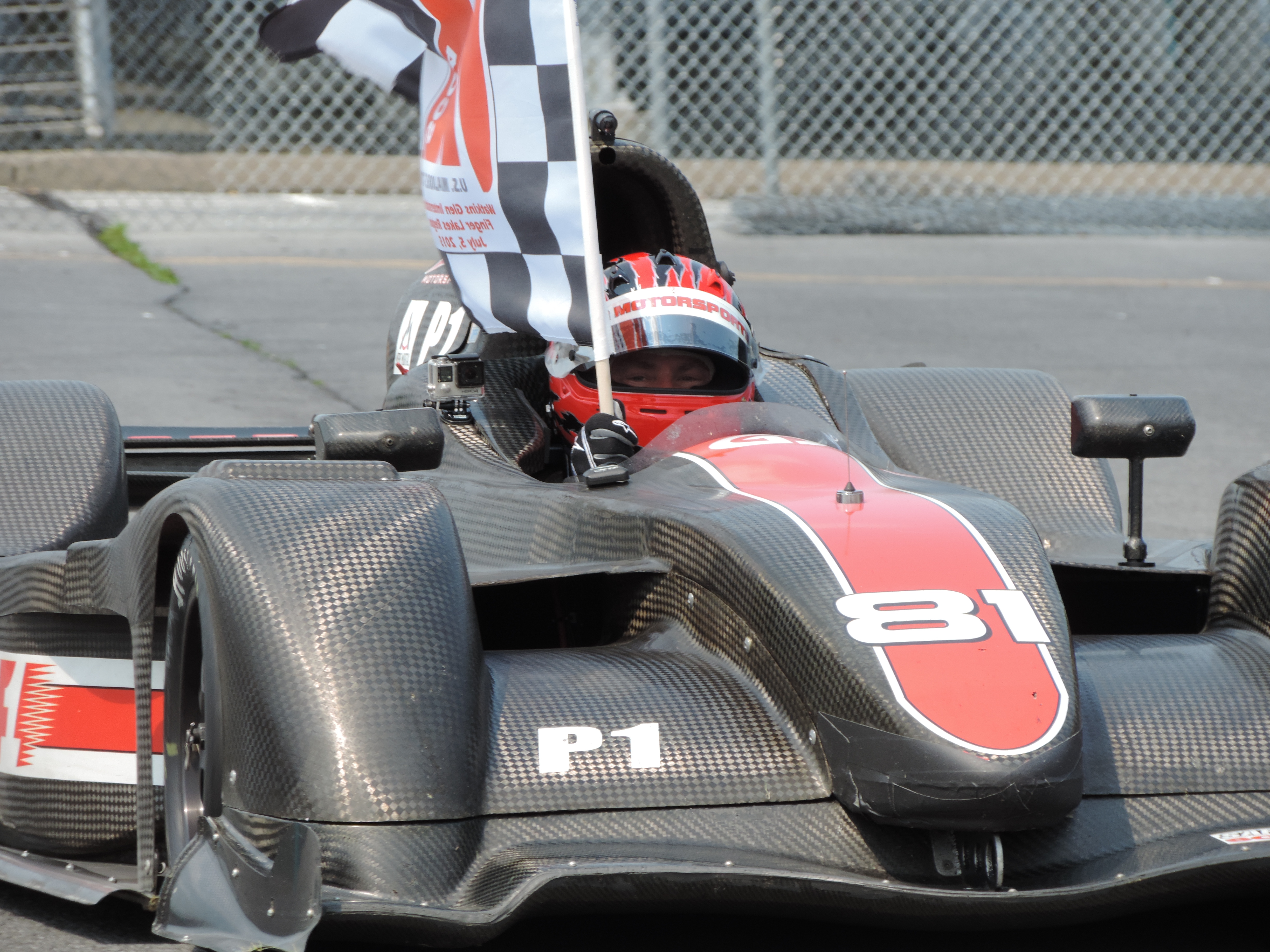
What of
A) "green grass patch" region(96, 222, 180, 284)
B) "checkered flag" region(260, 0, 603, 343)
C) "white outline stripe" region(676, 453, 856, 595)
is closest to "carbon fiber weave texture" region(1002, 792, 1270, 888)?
"white outline stripe" region(676, 453, 856, 595)

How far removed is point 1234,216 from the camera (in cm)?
1326

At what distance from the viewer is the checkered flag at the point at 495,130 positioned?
439 cm

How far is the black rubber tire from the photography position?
302 centimetres

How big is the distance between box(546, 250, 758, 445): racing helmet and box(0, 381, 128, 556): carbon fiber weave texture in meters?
1.24

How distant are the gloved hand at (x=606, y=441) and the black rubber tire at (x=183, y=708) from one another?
3.30 feet

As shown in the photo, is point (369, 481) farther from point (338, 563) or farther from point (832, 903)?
point (832, 903)

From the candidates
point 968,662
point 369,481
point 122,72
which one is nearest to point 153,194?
point 122,72

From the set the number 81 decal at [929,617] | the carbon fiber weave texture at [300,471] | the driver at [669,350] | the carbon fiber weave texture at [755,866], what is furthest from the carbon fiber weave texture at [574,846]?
the driver at [669,350]

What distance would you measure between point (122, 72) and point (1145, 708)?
33.3 ft

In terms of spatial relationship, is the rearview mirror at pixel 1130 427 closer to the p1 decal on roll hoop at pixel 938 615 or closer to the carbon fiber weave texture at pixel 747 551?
the carbon fiber weave texture at pixel 747 551

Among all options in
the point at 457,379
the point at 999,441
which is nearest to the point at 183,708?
the point at 457,379

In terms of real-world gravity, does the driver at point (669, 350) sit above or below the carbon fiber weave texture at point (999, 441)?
above

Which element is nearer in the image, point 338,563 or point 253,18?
point 338,563

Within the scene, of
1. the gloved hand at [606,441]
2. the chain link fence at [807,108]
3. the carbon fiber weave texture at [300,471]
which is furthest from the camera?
the chain link fence at [807,108]
